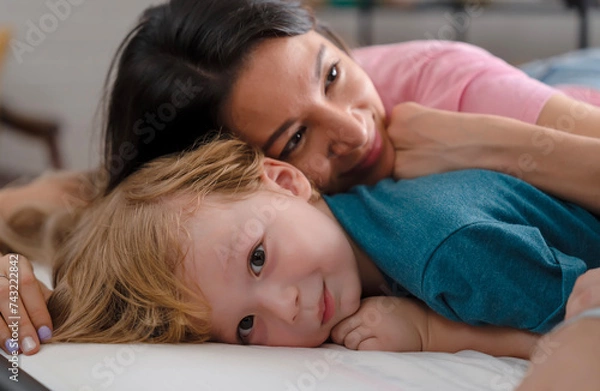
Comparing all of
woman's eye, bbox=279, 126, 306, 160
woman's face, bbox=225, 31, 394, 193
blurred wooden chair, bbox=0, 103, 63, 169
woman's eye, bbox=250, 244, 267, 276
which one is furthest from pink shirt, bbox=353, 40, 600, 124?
blurred wooden chair, bbox=0, 103, 63, 169

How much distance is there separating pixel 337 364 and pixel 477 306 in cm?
19

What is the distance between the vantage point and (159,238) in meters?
0.95

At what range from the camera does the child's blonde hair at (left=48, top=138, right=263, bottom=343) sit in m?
0.93

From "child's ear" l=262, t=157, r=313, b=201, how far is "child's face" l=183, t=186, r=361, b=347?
11 cm

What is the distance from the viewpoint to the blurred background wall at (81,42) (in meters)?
3.21

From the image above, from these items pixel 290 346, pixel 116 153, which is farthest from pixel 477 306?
pixel 116 153

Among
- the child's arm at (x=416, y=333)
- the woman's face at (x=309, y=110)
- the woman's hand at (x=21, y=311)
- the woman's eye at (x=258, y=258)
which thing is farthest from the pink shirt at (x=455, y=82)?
the woman's hand at (x=21, y=311)

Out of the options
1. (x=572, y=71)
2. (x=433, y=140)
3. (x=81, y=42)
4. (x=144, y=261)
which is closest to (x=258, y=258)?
(x=144, y=261)

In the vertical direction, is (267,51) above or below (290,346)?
above

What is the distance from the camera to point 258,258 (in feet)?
3.11

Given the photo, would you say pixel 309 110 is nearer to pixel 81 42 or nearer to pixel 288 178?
pixel 288 178

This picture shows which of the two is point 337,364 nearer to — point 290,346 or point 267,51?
point 290,346

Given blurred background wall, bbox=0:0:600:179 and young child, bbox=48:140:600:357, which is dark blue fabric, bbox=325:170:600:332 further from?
blurred background wall, bbox=0:0:600:179

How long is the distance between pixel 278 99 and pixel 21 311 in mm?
502
